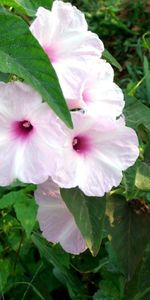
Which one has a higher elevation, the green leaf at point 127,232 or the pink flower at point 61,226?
the pink flower at point 61,226

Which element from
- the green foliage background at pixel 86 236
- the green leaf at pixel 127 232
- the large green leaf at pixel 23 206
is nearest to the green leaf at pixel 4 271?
the green foliage background at pixel 86 236

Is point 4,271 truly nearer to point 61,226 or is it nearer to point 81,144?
point 61,226

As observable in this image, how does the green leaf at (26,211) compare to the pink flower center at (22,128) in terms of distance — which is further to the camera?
the green leaf at (26,211)

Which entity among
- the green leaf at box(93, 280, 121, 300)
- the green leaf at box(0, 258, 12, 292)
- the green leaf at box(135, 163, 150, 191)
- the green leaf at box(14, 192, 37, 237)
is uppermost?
the green leaf at box(135, 163, 150, 191)

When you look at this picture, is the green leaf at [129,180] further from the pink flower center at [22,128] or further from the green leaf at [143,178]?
the pink flower center at [22,128]

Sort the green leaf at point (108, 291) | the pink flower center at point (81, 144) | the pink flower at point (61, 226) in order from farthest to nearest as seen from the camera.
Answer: the green leaf at point (108, 291)
the pink flower at point (61, 226)
the pink flower center at point (81, 144)

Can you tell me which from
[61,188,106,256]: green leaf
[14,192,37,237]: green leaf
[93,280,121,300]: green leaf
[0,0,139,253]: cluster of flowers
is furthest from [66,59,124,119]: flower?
[93,280,121,300]: green leaf

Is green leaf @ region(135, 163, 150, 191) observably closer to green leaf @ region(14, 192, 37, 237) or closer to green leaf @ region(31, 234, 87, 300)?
green leaf @ region(14, 192, 37, 237)
